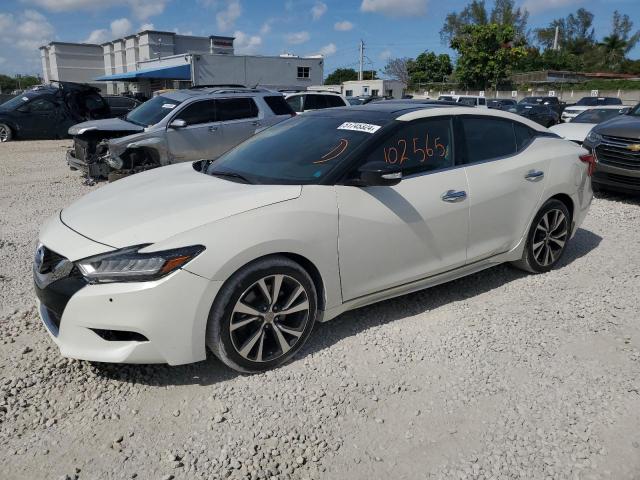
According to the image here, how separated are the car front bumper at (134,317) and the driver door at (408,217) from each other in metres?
1.02

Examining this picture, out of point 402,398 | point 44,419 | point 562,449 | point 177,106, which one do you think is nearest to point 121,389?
point 44,419

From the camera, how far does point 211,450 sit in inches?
106

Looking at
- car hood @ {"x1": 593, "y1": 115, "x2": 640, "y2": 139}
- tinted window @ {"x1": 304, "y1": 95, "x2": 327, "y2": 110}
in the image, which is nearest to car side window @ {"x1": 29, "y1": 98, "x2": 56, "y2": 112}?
tinted window @ {"x1": 304, "y1": 95, "x2": 327, "y2": 110}

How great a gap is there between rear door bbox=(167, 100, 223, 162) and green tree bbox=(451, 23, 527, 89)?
46.7 meters

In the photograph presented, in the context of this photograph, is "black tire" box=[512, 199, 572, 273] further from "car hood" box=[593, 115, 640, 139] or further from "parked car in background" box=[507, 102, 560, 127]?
"parked car in background" box=[507, 102, 560, 127]

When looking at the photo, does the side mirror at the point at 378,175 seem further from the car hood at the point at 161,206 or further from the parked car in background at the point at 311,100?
the parked car in background at the point at 311,100

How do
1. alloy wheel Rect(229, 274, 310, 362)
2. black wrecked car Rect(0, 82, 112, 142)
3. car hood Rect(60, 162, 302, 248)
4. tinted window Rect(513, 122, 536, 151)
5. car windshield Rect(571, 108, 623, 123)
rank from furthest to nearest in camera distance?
black wrecked car Rect(0, 82, 112, 142) < car windshield Rect(571, 108, 623, 123) < tinted window Rect(513, 122, 536, 151) < alloy wheel Rect(229, 274, 310, 362) < car hood Rect(60, 162, 302, 248)

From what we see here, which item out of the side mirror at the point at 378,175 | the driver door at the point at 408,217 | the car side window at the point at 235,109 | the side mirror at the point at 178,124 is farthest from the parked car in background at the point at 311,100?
the side mirror at the point at 378,175

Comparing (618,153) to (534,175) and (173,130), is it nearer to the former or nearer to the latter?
(534,175)

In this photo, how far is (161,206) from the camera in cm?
329

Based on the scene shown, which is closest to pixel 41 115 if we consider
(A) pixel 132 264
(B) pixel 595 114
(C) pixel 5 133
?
(C) pixel 5 133

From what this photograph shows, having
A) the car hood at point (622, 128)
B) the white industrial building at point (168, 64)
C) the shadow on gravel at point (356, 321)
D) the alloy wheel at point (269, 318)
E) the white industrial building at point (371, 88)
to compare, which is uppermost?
the white industrial building at point (168, 64)

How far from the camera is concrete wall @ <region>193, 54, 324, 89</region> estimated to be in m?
33.5

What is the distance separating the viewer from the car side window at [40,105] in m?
17.2
